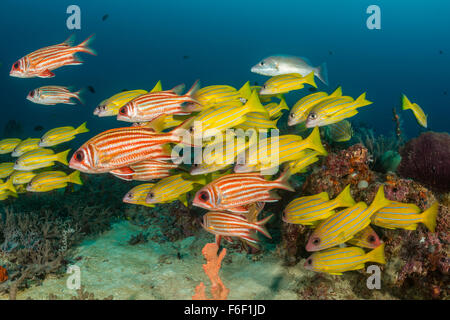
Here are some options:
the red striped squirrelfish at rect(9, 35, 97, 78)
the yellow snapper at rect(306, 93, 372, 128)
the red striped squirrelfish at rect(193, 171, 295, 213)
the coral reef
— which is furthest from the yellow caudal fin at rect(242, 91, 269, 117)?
the red striped squirrelfish at rect(9, 35, 97, 78)

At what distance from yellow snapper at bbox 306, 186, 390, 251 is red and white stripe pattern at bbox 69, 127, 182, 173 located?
2045 mm

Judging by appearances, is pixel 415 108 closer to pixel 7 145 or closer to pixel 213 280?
pixel 213 280

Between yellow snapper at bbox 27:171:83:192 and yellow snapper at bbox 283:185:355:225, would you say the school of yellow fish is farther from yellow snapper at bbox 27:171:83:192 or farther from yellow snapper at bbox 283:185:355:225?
yellow snapper at bbox 27:171:83:192

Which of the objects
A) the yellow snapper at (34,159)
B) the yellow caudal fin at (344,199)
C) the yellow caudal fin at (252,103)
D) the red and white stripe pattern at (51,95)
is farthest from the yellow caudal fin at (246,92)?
the red and white stripe pattern at (51,95)

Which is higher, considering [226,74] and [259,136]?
[226,74]

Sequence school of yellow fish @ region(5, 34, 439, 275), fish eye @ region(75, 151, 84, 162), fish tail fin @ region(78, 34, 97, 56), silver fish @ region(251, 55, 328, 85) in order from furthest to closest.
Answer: silver fish @ region(251, 55, 328, 85) → fish tail fin @ region(78, 34, 97, 56) → school of yellow fish @ region(5, 34, 439, 275) → fish eye @ region(75, 151, 84, 162)

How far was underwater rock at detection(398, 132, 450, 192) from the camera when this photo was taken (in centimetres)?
501

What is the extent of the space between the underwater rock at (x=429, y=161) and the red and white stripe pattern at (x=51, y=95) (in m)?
6.81

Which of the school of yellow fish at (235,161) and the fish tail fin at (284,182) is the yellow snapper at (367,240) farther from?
the fish tail fin at (284,182)

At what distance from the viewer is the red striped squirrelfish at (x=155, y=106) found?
340 cm
